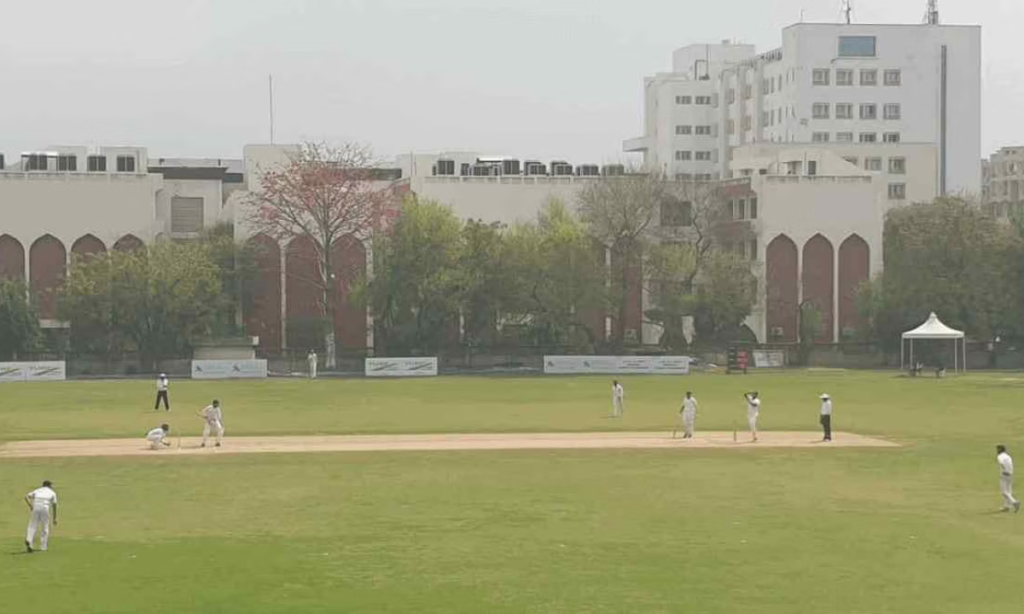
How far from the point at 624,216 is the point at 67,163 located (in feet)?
157

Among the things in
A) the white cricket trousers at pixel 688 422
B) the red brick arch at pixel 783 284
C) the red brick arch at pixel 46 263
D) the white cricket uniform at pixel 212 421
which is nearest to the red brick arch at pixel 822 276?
the red brick arch at pixel 783 284

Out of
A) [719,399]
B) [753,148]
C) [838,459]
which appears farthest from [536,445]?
[753,148]

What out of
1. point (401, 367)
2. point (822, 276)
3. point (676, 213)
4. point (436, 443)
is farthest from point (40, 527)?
point (822, 276)

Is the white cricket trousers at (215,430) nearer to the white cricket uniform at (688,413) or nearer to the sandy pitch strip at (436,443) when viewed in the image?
the sandy pitch strip at (436,443)

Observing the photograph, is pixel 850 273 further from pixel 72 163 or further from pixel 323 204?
pixel 72 163

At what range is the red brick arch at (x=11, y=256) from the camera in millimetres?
115625

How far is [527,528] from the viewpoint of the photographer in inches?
1342

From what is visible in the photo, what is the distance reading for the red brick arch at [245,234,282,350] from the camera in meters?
118

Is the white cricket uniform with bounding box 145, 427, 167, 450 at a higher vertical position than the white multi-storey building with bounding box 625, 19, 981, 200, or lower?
lower

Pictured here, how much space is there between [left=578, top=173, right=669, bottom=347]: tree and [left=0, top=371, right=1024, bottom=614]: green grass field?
5253 cm

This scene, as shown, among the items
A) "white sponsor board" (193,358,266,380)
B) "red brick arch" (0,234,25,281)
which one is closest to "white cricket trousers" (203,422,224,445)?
"white sponsor board" (193,358,266,380)

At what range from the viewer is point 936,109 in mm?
162375

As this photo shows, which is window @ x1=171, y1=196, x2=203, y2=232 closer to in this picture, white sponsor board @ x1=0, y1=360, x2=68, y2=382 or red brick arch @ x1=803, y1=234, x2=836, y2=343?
white sponsor board @ x1=0, y1=360, x2=68, y2=382

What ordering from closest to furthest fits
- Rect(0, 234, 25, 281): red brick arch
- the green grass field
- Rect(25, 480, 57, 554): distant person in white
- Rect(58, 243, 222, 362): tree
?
the green grass field, Rect(25, 480, 57, 554): distant person in white, Rect(58, 243, 222, 362): tree, Rect(0, 234, 25, 281): red brick arch
